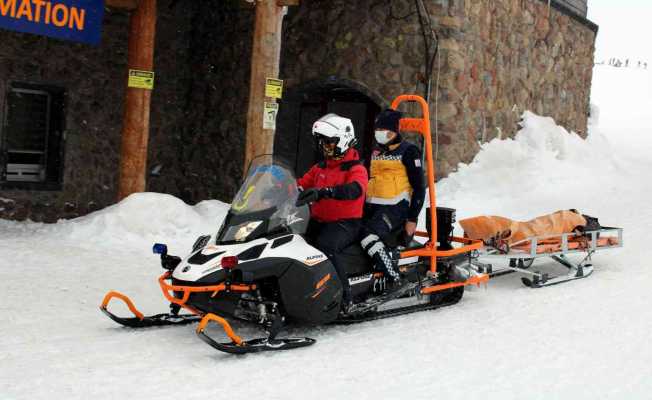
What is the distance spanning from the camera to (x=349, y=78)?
1089 cm

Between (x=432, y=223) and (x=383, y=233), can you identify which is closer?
(x=383, y=233)

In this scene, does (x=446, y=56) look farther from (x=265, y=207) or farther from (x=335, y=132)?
(x=265, y=207)

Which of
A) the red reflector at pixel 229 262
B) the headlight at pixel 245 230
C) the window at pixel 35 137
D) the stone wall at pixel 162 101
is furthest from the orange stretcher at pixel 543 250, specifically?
the window at pixel 35 137

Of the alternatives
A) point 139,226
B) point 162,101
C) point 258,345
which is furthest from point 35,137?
point 258,345

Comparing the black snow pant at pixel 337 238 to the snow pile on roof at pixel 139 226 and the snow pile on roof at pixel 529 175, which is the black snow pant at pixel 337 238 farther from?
the snow pile on roof at pixel 529 175

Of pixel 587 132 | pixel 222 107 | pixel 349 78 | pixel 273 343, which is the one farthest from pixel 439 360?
pixel 587 132

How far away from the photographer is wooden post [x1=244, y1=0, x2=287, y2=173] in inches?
331

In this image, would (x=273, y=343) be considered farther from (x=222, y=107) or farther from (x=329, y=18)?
(x=222, y=107)

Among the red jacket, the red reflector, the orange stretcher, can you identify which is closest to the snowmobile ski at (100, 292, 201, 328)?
the red reflector

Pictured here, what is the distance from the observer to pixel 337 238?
493 centimetres

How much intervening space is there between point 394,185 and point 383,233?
15.1 inches

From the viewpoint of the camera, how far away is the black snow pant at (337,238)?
4875mm

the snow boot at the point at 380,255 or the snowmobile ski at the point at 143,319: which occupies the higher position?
the snow boot at the point at 380,255

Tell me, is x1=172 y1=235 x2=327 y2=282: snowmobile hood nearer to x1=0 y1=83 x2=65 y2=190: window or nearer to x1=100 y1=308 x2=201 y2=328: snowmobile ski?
x1=100 y1=308 x2=201 y2=328: snowmobile ski
